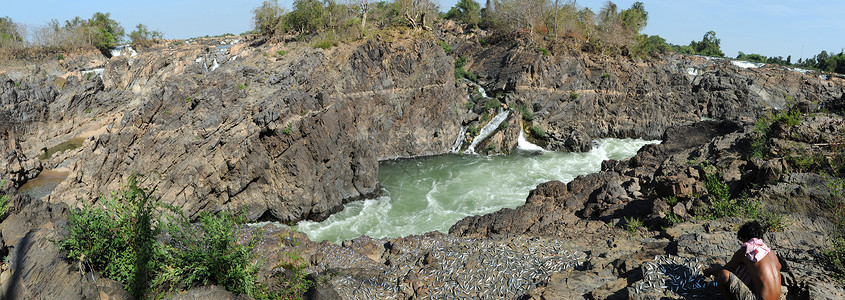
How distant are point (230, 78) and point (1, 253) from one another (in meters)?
13.4

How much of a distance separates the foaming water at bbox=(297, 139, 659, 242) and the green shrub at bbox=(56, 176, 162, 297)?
9520 mm

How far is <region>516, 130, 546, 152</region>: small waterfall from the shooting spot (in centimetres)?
2744

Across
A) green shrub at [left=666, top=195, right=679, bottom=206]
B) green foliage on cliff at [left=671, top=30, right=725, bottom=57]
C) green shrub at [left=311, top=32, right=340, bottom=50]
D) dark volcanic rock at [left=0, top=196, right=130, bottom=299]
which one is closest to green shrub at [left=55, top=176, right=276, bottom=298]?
dark volcanic rock at [left=0, top=196, right=130, bottom=299]

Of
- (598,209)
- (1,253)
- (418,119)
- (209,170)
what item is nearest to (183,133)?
(209,170)

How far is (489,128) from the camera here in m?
27.6

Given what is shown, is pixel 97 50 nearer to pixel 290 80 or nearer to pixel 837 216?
pixel 290 80

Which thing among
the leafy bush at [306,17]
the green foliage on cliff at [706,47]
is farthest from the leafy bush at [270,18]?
the green foliage on cliff at [706,47]

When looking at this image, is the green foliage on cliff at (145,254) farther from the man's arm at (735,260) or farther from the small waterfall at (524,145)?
the small waterfall at (524,145)

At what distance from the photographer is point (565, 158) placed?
84.7 ft

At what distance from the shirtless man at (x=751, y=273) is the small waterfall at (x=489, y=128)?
20.7 m

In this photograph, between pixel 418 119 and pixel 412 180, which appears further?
pixel 418 119

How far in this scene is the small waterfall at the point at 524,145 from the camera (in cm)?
2744

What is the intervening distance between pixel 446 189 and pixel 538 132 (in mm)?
10223

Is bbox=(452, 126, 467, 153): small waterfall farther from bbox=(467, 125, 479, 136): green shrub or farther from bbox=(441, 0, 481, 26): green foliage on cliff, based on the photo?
bbox=(441, 0, 481, 26): green foliage on cliff
